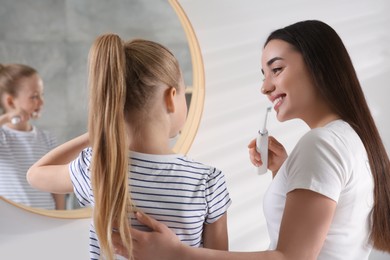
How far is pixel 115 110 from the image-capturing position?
92cm

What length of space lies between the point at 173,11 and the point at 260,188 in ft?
2.19

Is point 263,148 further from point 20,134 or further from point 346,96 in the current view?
→ point 20,134

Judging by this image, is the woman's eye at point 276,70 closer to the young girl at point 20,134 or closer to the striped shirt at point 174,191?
the striped shirt at point 174,191

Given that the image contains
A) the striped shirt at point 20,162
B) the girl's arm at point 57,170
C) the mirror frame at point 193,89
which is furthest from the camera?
the mirror frame at point 193,89

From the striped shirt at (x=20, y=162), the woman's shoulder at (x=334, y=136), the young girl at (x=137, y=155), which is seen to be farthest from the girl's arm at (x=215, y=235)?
the striped shirt at (x=20, y=162)

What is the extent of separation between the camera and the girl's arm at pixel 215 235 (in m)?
1.04

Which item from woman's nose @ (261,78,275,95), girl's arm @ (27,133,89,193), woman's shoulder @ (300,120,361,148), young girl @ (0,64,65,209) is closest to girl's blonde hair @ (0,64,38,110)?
young girl @ (0,64,65,209)

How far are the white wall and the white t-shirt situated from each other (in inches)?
32.1

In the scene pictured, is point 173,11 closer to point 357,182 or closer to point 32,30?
point 32,30

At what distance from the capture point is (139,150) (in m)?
0.98

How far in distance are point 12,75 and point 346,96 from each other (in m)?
0.98

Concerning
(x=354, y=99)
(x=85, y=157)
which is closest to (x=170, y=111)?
(x=85, y=157)

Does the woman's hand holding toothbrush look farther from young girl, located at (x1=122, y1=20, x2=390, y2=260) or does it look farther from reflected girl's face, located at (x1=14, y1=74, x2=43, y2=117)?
reflected girl's face, located at (x1=14, y1=74, x2=43, y2=117)

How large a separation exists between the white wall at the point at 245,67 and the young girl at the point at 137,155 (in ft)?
2.64
